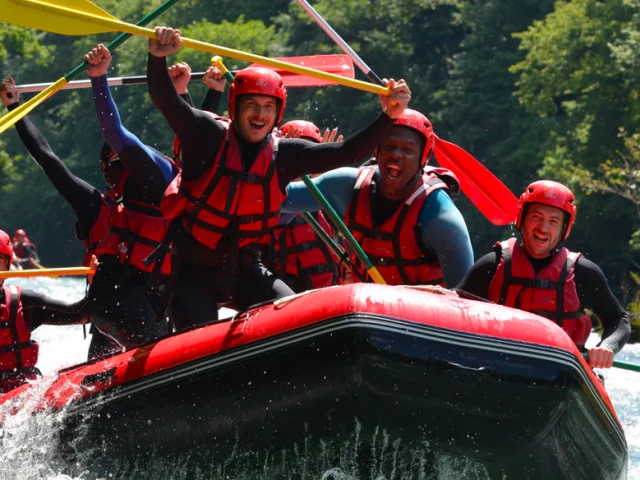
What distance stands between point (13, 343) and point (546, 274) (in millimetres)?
2760

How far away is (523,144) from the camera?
3338 cm

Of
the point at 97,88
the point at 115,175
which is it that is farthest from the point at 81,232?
the point at 97,88

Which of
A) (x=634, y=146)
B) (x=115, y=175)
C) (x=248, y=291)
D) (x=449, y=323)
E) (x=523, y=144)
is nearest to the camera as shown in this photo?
(x=449, y=323)

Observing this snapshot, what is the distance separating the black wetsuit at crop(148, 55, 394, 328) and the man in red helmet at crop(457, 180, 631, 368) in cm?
84

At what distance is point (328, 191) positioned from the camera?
255 inches

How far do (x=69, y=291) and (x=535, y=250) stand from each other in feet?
85.5

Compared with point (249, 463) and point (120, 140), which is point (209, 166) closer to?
point (120, 140)

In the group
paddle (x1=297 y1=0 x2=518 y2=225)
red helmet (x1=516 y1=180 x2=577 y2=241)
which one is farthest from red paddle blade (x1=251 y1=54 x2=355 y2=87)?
red helmet (x1=516 y1=180 x2=577 y2=241)

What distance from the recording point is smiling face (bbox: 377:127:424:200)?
6105mm

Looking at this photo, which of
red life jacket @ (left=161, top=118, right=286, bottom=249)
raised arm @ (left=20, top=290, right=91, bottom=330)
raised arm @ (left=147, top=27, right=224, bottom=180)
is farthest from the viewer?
raised arm @ (left=20, top=290, right=91, bottom=330)

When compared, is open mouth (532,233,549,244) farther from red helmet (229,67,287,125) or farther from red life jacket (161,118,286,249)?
red helmet (229,67,287,125)

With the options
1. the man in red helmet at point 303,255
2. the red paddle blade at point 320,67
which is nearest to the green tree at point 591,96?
the red paddle blade at point 320,67

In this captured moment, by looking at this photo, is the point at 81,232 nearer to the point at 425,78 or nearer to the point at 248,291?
the point at 248,291

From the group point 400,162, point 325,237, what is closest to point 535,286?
point 400,162
